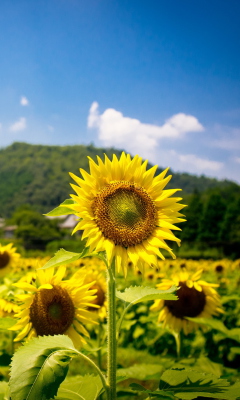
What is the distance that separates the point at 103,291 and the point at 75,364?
2823 millimetres

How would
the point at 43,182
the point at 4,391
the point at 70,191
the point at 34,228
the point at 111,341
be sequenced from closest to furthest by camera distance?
the point at 111,341 → the point at 4,391 → the point at 34,228 → the point at 70,191 → the point at 43,182

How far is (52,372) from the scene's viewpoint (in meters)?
1.62

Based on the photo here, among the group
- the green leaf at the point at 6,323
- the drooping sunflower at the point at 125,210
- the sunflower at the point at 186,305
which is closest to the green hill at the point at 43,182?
the sunflower at the point at 186,305

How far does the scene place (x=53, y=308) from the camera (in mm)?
2314

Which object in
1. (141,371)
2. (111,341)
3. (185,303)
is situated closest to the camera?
(111,341)

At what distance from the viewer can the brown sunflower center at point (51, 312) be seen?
2.30 metres

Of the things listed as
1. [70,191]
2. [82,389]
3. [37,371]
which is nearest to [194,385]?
[82,389]

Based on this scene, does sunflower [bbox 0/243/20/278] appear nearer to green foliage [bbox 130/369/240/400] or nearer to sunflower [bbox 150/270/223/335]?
sunflower [bbox 150/270/223/335]

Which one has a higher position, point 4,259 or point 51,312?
point 51,312

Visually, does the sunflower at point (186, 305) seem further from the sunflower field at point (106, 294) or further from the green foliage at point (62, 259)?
the green foliage at point (62, 259)

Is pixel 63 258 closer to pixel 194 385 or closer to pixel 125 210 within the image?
pixel 125 210

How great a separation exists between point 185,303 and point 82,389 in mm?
1824

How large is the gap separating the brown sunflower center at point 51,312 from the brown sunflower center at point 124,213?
670 mm

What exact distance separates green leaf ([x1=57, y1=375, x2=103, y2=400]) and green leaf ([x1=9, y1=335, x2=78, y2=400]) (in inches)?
13.8
